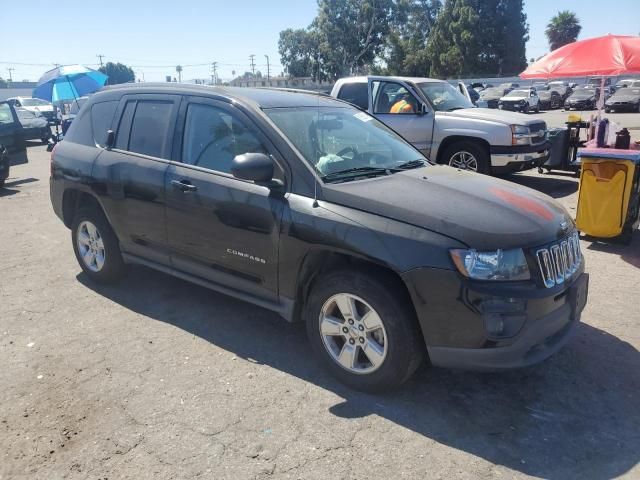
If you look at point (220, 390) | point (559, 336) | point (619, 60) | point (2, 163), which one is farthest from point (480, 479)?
point (2, 163)

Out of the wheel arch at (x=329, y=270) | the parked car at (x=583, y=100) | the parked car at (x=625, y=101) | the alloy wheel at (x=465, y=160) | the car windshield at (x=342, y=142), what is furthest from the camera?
the parked car at (x=583, y=100)

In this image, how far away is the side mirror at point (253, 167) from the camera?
11.2 feet

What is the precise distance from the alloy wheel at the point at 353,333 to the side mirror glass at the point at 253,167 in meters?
0.91

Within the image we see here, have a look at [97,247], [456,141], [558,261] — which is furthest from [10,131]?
[558,261]

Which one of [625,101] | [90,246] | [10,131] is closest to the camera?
[90,246]

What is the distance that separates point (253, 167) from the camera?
3406 mm

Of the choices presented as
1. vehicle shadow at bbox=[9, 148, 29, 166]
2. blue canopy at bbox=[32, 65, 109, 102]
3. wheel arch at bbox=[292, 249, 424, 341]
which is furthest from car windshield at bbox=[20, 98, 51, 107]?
wheel arch at bbox=[292, 249, 424, 341]

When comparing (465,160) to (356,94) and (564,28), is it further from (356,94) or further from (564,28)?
(564,28)

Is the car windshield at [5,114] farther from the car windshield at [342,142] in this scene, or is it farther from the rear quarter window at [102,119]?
the car windshield at [342,142]

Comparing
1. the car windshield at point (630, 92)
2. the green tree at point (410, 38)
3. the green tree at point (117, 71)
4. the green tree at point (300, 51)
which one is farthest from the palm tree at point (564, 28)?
the green tree at point (117, 71)

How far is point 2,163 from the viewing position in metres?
10.9

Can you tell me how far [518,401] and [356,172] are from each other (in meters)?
1.81

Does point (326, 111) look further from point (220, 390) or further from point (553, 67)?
point (553, 67)

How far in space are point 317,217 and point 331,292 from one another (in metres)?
0.48
